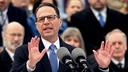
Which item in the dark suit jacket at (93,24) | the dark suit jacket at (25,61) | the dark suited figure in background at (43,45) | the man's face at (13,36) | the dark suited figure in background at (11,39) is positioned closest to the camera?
the dark suited figure in background at (43,45)

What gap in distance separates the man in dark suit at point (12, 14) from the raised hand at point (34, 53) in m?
3.16

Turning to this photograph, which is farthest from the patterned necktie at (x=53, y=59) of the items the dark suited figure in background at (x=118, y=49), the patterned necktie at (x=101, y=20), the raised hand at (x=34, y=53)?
the patterned necktie at (x=101, y=20)

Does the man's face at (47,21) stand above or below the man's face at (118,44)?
above

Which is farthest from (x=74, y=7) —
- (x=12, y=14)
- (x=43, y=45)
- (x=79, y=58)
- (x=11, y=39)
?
(x=79, y=58)

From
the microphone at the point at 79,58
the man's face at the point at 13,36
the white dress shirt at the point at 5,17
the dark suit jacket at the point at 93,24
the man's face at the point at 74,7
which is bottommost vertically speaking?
the dark suit jacket at the point at 93,24

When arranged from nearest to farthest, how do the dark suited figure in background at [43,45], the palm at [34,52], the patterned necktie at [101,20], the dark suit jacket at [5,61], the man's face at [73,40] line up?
the palm at [34,52] < the dark suited figure in background at [43,45] < the dark suit jacket at [5,61] < the man's face at [73,40] < the patterned necktie at [101,20]

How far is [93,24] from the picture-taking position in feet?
28.9

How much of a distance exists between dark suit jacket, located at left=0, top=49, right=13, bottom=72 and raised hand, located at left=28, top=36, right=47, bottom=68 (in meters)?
2.09

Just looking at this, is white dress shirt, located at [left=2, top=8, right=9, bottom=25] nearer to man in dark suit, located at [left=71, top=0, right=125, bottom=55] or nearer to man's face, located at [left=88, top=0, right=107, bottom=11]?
man in dark suit, located at [left=71, top=0, right=125, bottom=55]

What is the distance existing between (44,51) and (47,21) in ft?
1.24

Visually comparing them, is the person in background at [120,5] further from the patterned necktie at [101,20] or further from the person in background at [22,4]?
the person in background at [22,4]

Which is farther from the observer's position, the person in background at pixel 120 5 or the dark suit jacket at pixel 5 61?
the person in background at pixel 120 5

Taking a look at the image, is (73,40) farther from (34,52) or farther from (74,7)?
(34,52)

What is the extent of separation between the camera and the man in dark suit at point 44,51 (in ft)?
15.1
